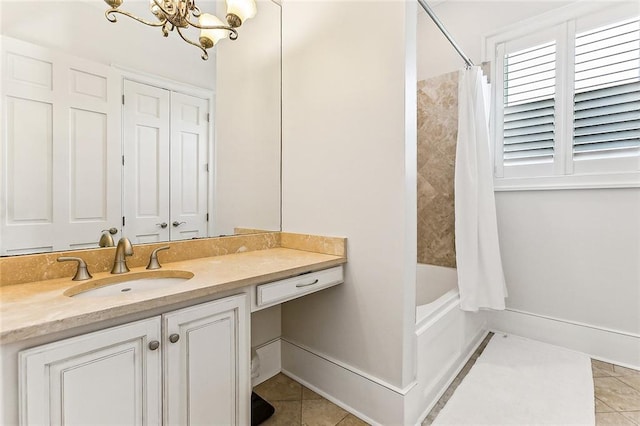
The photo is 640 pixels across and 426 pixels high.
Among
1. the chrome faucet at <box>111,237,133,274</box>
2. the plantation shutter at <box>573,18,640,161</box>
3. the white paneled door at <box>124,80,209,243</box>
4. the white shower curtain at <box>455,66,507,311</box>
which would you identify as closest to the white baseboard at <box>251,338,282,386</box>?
the white paneled door at <box>124,80,209,243</box>

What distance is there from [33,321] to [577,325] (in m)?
3.03

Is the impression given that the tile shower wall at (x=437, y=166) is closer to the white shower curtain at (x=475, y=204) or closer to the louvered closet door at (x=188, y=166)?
the white shower curtain at (x=475, y=204)

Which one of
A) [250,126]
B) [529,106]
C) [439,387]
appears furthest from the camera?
[529,106]

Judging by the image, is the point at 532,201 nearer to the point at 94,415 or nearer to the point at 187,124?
the point at 187,124

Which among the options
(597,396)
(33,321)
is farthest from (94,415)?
(597,396)

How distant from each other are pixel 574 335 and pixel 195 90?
9.84ft

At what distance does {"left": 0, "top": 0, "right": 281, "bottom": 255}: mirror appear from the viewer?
1.16 metres

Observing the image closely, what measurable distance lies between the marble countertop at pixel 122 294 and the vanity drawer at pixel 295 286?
0.11ft

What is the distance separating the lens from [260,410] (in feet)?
5.16

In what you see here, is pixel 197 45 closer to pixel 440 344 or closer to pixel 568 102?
pixel 440 344

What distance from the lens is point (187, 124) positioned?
1581mm

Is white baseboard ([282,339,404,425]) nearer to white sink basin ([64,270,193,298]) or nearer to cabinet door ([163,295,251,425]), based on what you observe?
cabinet door ([163,295,251,425])

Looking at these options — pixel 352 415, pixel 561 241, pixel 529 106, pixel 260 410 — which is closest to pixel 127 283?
pixel 260 410

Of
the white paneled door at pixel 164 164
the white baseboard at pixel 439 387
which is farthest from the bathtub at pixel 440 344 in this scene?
the white paneled door at pixel 164 164
